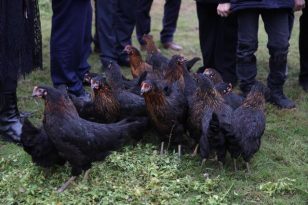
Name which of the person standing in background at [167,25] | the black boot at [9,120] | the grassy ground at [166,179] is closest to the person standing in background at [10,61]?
the black boot at [9,120]

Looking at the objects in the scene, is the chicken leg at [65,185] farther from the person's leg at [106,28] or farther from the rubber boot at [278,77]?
the person's leg at [106,28]

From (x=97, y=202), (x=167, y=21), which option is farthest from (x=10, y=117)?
(x=167, y=21)

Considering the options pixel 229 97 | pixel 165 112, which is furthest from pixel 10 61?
pixel 229 97

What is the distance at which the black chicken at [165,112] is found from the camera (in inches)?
183

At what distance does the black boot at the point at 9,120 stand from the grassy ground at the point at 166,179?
0.32 ft

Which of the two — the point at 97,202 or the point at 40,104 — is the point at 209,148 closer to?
the point at 97,202

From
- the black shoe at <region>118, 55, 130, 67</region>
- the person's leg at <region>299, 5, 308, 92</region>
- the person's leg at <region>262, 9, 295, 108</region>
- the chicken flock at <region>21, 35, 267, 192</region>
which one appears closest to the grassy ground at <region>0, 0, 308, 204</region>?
the chicken flock at <region>21, 35, 267, 192</region>

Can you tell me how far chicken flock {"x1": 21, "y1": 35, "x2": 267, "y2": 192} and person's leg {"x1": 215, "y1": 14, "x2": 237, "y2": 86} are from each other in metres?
1.06

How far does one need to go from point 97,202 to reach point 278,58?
287cm

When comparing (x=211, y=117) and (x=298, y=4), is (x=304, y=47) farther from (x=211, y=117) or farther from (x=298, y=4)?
(x=211, y=117)

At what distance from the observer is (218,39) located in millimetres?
6473

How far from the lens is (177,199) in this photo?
13.0ft

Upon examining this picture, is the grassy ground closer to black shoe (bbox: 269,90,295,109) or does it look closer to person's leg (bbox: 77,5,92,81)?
black shoe (bbox: 269,90,295,109)

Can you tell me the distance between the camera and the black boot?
193 inches
